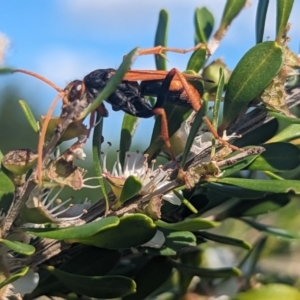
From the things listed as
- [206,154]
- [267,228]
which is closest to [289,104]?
[206,154]

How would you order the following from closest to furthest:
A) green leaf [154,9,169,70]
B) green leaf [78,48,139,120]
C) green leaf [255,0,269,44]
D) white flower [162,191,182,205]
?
1. green leaf [78,48,139,120]
2. white flower [162,191,182,205]
3. green leaf [255,0,269,44]
4. green leaf [154,9,169,70]

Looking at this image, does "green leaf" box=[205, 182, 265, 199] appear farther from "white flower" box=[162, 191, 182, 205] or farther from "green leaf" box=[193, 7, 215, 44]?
"green leaf" box=[193, 7, 215, 44]

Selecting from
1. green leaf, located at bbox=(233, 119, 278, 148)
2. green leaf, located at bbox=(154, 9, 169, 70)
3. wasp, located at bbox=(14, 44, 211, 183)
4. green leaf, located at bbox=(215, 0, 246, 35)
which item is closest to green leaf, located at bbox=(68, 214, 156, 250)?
wasp, located at bbox=(14, 44, 211, 183)

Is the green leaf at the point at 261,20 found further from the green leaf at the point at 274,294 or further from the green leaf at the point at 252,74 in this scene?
the green leaf at the point at 274,294

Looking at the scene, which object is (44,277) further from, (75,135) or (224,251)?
(224,251)

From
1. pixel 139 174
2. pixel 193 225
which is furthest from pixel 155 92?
pixel 193 225

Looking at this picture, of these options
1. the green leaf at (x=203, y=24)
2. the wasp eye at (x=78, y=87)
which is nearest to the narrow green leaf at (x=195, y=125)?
the wasp eye at (x=78, y=87)

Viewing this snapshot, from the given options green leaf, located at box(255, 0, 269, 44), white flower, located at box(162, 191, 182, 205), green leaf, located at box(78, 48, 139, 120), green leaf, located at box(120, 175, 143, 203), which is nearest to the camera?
green leaf, located at box(78, 48, 139, 120)
